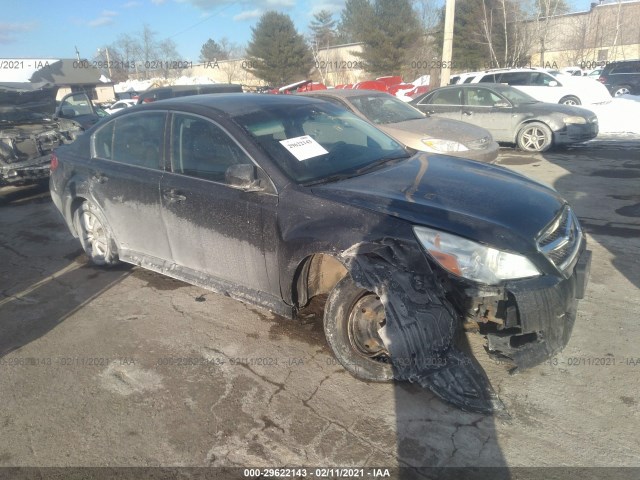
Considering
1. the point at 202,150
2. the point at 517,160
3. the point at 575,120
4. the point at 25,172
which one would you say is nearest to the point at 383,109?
the point at 517,160

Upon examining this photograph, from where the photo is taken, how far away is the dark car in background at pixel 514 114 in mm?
9789

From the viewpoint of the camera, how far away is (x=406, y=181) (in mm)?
3264

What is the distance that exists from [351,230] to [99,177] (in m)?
2.84

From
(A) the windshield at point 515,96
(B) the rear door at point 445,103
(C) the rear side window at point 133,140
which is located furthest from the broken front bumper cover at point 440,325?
(B) the rear door at point 445,103

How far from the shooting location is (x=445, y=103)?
11.2 meters

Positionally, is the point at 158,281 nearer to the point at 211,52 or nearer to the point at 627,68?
the point at 627,68

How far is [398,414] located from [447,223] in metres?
1.13

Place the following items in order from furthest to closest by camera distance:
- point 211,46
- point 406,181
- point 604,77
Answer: point 211,46 → point 604,77 → point 406,181

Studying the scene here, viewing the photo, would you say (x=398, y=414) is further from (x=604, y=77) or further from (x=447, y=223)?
(x=604, y=77)

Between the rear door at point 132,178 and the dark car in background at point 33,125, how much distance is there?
478 centimetres

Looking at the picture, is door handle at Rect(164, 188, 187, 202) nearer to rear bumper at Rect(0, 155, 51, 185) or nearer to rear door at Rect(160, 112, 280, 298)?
rear door at Rect(160, 112, 280, 298)

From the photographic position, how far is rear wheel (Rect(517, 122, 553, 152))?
32.8ft

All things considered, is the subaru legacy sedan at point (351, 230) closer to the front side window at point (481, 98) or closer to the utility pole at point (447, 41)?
the front side window at point (481, 98)

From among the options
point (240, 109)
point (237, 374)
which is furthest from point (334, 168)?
point (237, 374)
